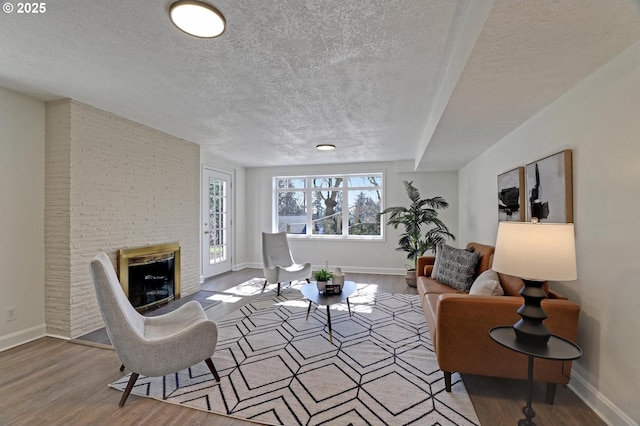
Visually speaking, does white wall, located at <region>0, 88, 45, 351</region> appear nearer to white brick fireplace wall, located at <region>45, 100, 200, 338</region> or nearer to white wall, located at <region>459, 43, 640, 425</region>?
white brick fireplace wall, located at <region>45, 100, 200, 338</region>

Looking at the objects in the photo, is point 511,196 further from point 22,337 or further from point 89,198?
point 22,337

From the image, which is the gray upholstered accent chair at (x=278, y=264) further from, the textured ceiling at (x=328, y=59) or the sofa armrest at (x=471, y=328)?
the sofa armrest at (x=471, y=328)

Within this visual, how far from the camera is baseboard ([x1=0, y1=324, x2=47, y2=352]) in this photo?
2.73m

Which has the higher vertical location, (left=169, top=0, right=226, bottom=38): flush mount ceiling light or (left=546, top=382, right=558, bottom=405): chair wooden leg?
(left=169, top=0, right=226, bottom=38): flush mount ceiling light

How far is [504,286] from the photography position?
262 centimetres

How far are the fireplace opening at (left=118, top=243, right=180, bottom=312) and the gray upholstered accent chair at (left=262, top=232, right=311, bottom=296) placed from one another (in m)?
1.37

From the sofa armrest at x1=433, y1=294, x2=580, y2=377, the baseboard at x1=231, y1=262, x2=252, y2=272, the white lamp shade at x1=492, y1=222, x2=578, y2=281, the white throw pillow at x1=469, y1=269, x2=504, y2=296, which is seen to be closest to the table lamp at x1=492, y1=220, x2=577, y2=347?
the white lamp shade at x1=492, y1=222, x2=578, y2=281

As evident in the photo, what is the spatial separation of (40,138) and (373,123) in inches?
147

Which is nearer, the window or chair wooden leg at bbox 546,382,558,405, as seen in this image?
chair wooden leg at bbox 546,382,558,405

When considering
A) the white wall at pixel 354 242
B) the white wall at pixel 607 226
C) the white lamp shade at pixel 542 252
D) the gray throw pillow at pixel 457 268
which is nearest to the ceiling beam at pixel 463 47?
the white wall at pixel 607 226

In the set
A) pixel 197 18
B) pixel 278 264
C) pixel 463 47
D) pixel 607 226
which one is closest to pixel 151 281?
pixel 278 264

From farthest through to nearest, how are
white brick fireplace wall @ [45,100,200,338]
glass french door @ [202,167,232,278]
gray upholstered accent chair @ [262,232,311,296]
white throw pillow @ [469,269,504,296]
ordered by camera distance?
glass french door @ [202,167,232,278] → gray upholstered accent chair @ [262,232,311,296] → white brick fireplace wall @ [45,100,200,338] → white throw pillow @ [469,269,504,296]

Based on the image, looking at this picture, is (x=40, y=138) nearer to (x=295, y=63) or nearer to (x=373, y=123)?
(x=295, y=63)

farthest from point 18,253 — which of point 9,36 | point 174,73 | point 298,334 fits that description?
point 298,334
